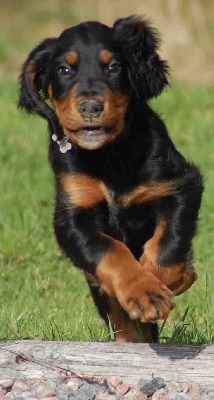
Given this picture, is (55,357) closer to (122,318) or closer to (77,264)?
(77,264)

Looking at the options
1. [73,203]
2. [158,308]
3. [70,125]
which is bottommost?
[158,308]

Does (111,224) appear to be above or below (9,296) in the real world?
above

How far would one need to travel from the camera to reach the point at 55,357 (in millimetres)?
2812

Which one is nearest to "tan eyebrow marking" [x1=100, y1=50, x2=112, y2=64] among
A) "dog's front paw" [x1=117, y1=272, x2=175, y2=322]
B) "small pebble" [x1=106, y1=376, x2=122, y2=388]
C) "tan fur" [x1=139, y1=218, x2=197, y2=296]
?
"tan fur" [x1=139, y1=218, x2=197, y2=296]

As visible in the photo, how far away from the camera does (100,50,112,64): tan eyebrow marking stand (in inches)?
133

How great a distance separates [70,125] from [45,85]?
45 cm

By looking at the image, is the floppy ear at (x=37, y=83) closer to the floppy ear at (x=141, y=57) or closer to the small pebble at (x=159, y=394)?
the floppy ear at (x=141, y=57)

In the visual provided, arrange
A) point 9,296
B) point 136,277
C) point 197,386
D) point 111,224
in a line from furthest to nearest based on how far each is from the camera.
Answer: point 9,296, point 111,224, point 136,277, point 197,386

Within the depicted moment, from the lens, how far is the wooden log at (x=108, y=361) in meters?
2.77

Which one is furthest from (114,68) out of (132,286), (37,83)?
(132,286)

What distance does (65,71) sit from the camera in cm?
343

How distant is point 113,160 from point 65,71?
0.39 metres

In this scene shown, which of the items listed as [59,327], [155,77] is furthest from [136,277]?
[155,77]

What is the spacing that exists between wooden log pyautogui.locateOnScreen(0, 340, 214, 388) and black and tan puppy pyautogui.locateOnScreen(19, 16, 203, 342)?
318 millimetres
